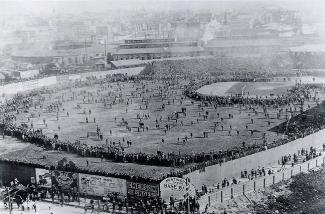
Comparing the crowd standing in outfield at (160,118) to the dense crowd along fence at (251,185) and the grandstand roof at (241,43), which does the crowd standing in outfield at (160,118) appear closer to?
the dense crowd along fence at (251,185)

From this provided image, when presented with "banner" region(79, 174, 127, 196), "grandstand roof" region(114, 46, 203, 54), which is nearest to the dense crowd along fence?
"banner" region(79, 174, 127, 196)

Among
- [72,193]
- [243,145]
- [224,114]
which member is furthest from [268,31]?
[72,193]

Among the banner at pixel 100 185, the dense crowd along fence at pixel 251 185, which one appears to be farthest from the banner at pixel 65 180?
the dense crowd along fence at pixel 251 185

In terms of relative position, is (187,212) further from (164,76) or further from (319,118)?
(164,76)

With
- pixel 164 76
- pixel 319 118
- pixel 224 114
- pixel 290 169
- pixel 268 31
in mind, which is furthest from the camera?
pixel 268 31

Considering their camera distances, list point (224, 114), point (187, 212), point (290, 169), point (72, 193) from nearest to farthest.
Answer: point (187, 212)
point (72, 193)
point (290, 169)
point (224, 114)

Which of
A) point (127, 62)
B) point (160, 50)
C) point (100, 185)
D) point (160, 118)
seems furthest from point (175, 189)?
point (160, 50)
